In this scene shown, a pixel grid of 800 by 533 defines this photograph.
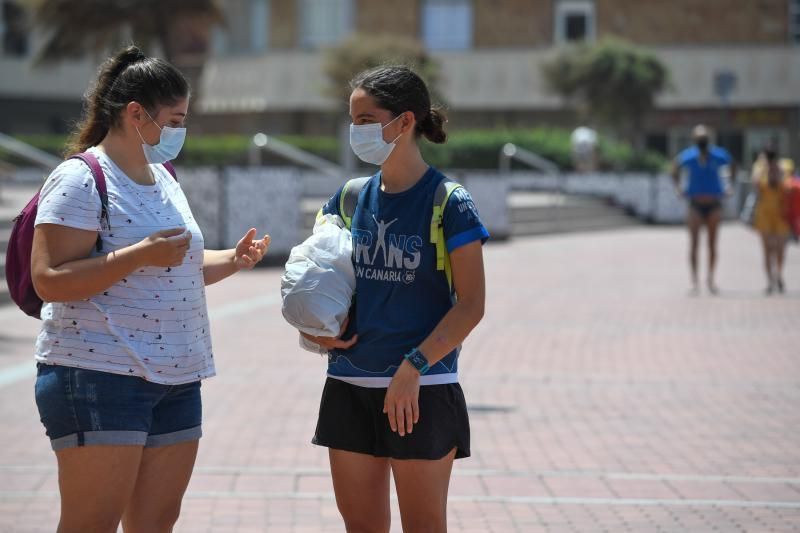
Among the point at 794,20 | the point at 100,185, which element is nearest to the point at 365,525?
the point at 100,185

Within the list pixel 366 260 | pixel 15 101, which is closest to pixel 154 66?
pixel 366 260

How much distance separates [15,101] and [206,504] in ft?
157

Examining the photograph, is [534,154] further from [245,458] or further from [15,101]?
[245,458]

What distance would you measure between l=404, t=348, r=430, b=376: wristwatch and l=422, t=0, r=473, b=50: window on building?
45.8 metres

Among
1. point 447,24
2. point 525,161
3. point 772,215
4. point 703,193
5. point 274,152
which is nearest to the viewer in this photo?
point 703,193

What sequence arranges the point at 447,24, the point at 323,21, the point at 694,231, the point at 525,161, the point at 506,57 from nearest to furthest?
1. the point at 694,231
2. the point at 525,161
3. the point at 506,57
4. the point at 447,24
5. the point at 323,21

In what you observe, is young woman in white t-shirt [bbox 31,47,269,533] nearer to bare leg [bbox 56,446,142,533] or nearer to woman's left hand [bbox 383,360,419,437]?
bare leg [bbox 56,446,142,533]

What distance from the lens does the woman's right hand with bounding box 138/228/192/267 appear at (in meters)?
3.38

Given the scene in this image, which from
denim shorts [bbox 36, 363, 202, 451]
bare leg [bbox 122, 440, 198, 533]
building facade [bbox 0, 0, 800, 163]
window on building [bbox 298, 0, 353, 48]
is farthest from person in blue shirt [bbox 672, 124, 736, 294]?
window on building [bbox 298, 0, 353, 48]

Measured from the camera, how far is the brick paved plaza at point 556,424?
19.0 feet

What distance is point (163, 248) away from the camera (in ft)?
11.1

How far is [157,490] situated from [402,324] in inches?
32.3

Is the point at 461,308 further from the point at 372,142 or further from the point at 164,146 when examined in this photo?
the point at 164,146

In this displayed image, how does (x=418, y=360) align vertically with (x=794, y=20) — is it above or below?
below
